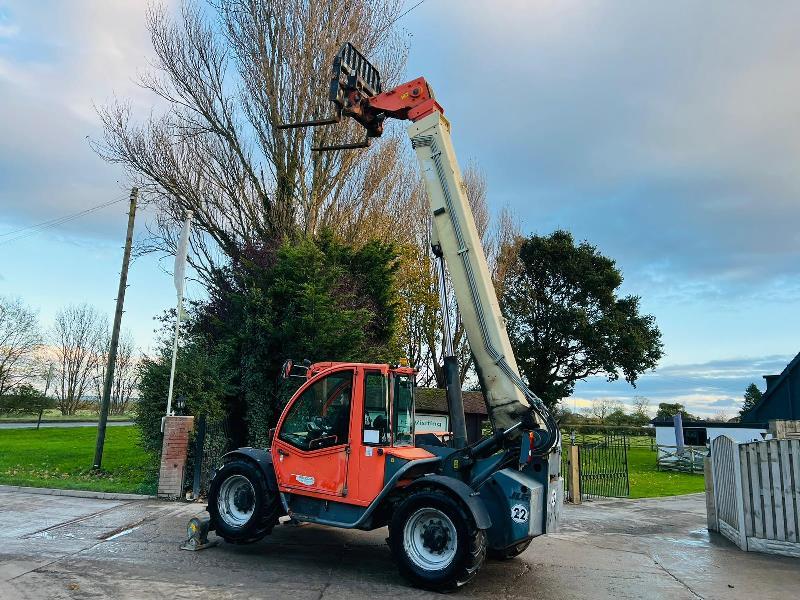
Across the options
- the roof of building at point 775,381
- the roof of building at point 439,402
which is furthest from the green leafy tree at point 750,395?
the roof of building at point 439,402

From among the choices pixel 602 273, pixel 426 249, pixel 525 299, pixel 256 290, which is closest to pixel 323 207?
pixel 256 290

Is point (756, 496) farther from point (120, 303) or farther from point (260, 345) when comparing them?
point (120, 303)

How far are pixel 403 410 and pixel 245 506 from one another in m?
2.32

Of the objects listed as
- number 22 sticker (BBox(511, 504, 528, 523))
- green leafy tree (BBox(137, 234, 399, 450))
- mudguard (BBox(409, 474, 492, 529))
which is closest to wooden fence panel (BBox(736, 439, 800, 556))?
number 22 sticker (BBox(511, 504, 528, 523))

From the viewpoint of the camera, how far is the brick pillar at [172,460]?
34.0 ft

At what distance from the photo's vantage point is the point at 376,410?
6586mm

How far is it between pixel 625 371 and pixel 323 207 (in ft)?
64.6

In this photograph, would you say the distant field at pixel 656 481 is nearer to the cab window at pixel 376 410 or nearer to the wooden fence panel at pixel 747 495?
the wooden fence panel at pixel 747 495

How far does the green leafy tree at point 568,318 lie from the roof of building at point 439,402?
14640 millimetres

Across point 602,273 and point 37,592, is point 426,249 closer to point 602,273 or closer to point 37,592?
point 602,273

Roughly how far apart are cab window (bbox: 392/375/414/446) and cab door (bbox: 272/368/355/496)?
0.56m

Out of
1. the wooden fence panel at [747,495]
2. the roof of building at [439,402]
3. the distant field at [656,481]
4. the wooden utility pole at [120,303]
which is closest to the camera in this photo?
the wooden fence panel at [747,495]

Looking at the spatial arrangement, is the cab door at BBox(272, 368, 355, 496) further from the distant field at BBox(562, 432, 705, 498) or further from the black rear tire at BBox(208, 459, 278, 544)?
the distant field at BBox(562, 432, 705, 498)

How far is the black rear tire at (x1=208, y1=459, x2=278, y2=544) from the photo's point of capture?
272 inches
